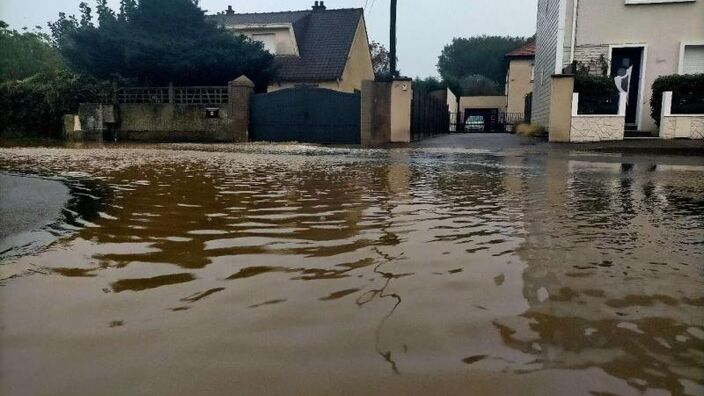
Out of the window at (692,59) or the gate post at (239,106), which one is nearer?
the window at (692,59)

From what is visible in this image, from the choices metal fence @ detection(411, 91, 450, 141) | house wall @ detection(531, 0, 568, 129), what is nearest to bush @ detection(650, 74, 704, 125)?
house wall @ detection(531, 0, 568, 129)

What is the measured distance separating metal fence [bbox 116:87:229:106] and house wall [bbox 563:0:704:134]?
12.4m

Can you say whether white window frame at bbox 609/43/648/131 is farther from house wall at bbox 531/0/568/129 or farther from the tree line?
the tree line

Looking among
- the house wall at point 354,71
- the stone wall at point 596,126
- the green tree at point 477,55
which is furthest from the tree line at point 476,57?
the stone wall at point 596,126

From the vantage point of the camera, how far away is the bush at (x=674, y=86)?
13.8 m

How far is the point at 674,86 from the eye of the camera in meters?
14.1

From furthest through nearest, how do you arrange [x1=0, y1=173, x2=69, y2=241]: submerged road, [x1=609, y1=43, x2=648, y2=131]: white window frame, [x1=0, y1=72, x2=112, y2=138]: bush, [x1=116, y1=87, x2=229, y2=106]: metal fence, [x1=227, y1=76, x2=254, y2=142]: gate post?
[x1=0, y1=72, x2=112, y2=138]: bush < [x1=116, y1=87, x2=229, y2=106]: metal fence < [x1=227, y1=76, x2=254, y2=142]: gate post < [x1=609, y1=43, x2=648, y2=131]: white window frame < [x1=0, y1=173, x2=69, y2=241]: submerged road

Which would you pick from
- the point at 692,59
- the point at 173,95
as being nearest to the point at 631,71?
the point at 692,59

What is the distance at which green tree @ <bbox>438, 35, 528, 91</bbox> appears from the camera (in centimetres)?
6686

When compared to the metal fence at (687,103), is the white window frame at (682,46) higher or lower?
higher

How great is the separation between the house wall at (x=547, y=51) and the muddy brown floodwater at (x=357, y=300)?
12.8 meters

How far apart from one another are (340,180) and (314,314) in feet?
15.8

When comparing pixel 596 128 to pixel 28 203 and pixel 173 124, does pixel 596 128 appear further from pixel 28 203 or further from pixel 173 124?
pixel 173 124

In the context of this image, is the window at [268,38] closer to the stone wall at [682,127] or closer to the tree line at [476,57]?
the stone wall at [682,127]
